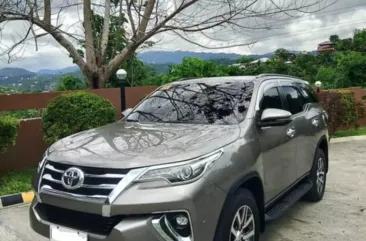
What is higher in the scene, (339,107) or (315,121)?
(315,121)

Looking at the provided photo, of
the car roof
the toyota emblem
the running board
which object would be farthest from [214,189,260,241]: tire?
the car roof

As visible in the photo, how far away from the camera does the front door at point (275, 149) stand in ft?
11.3

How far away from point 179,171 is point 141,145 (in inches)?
18.7

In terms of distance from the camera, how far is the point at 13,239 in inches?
154

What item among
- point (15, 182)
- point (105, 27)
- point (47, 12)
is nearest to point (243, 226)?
point (15, 182)

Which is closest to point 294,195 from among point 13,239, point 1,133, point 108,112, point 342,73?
point 13,239

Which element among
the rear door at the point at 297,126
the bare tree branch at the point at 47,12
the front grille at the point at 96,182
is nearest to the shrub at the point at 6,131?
the bare tree branch at the point at 47,12

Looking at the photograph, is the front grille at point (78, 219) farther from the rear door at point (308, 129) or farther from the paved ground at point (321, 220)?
Result: the rear door at point (308, 129)

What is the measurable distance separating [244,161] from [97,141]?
1.17 metres

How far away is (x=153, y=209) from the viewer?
238cm

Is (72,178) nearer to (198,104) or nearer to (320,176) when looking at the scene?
(198,104)

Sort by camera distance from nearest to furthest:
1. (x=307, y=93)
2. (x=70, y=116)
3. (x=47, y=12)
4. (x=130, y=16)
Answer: (x=307, y=93) < (x=70, y=116) < (x=47, y=12) < (x=130, y=16)

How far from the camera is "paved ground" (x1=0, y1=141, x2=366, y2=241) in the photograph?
155 inches

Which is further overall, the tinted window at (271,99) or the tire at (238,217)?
the tinted window at (271,99)
